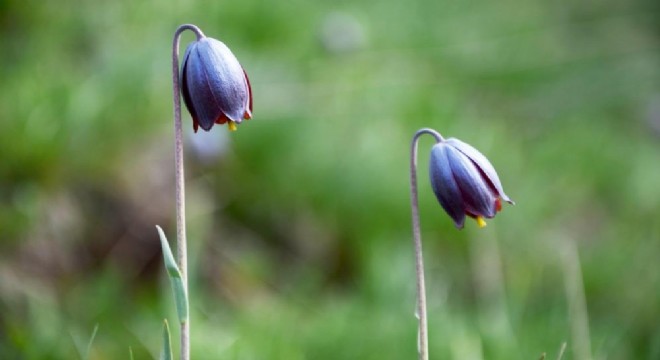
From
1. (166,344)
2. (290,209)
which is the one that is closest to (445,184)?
(166,344)

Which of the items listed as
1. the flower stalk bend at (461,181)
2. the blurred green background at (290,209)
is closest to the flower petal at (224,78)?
the flower stalk bend at (461,181)

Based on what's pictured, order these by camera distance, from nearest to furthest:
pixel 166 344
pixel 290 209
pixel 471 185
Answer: pixel 166 344, pixel 471 185, pixel 290 209

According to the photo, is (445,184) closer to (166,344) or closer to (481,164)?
(481,164)

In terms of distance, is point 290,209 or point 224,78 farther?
point 290,209

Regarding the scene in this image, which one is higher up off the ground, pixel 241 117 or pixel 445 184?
pixel 241 117

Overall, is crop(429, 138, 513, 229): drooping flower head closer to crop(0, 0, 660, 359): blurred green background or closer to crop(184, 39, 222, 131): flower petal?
crop(184, 39, 222, 131): flower petal

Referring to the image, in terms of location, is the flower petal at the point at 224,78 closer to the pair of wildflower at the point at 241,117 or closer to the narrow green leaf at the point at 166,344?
the pair of wildflower at the point at 241,117

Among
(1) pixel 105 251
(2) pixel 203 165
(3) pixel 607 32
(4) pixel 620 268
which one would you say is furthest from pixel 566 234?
(3) pixel 607 32
